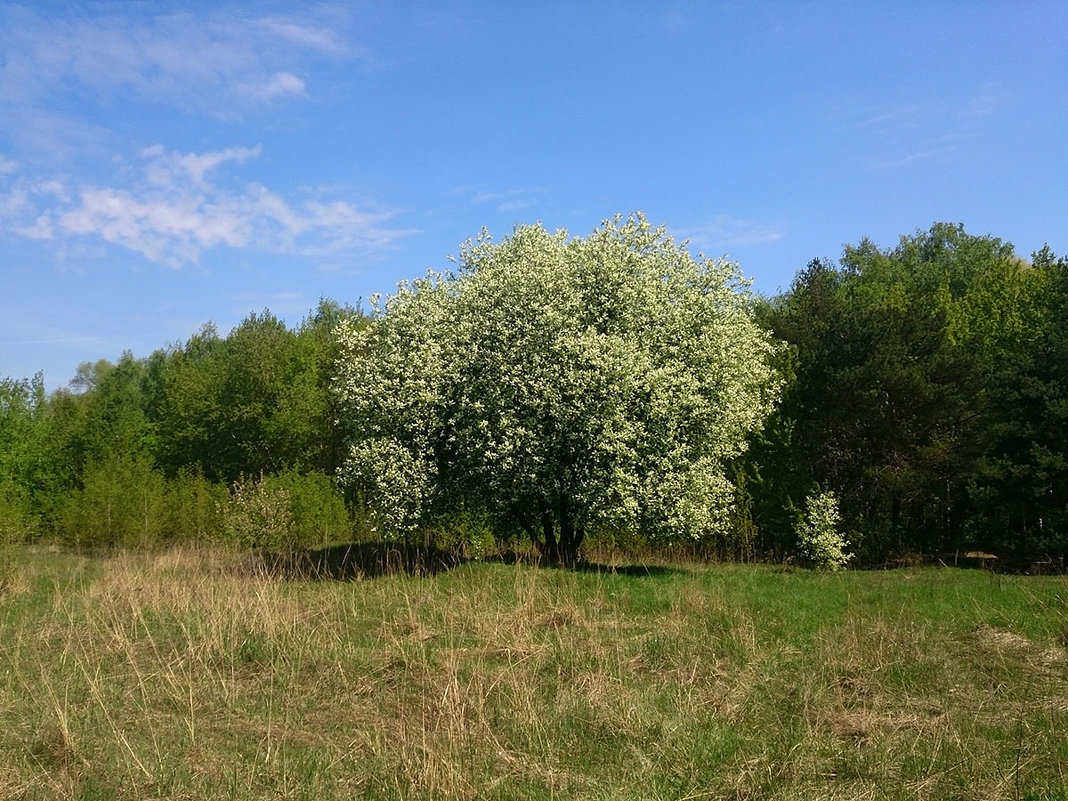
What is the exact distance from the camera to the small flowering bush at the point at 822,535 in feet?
102

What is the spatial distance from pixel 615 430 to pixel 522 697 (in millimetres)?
12663

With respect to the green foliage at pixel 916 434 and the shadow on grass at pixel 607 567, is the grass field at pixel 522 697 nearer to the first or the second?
the shadow on grass at pixel 607 567

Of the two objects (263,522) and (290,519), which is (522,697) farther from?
(263,522)

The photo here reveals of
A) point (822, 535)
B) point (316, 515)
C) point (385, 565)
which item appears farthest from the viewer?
point (316, 515)

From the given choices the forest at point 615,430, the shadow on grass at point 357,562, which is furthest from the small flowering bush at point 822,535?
the shadow on grass at point 357,562

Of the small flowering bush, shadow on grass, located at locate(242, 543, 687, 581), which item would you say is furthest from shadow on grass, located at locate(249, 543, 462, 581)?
the small flowering bush

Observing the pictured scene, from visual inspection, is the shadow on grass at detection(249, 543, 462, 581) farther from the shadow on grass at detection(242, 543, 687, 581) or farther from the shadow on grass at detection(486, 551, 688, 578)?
the shadow on grass at detection(486, 551, 688, 578)

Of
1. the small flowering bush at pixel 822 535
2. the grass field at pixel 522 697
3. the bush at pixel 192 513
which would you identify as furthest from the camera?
the bush at pixel 192 513

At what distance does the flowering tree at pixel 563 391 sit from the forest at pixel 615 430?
0.29 ft

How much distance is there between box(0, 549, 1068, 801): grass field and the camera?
7801mm

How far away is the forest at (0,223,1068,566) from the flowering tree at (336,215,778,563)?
0.09m

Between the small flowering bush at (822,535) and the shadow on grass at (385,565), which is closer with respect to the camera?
the shadow on grass at (385,565)

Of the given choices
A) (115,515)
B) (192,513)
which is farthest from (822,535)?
(115,515)

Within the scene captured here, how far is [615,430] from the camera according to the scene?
72.4 feet
